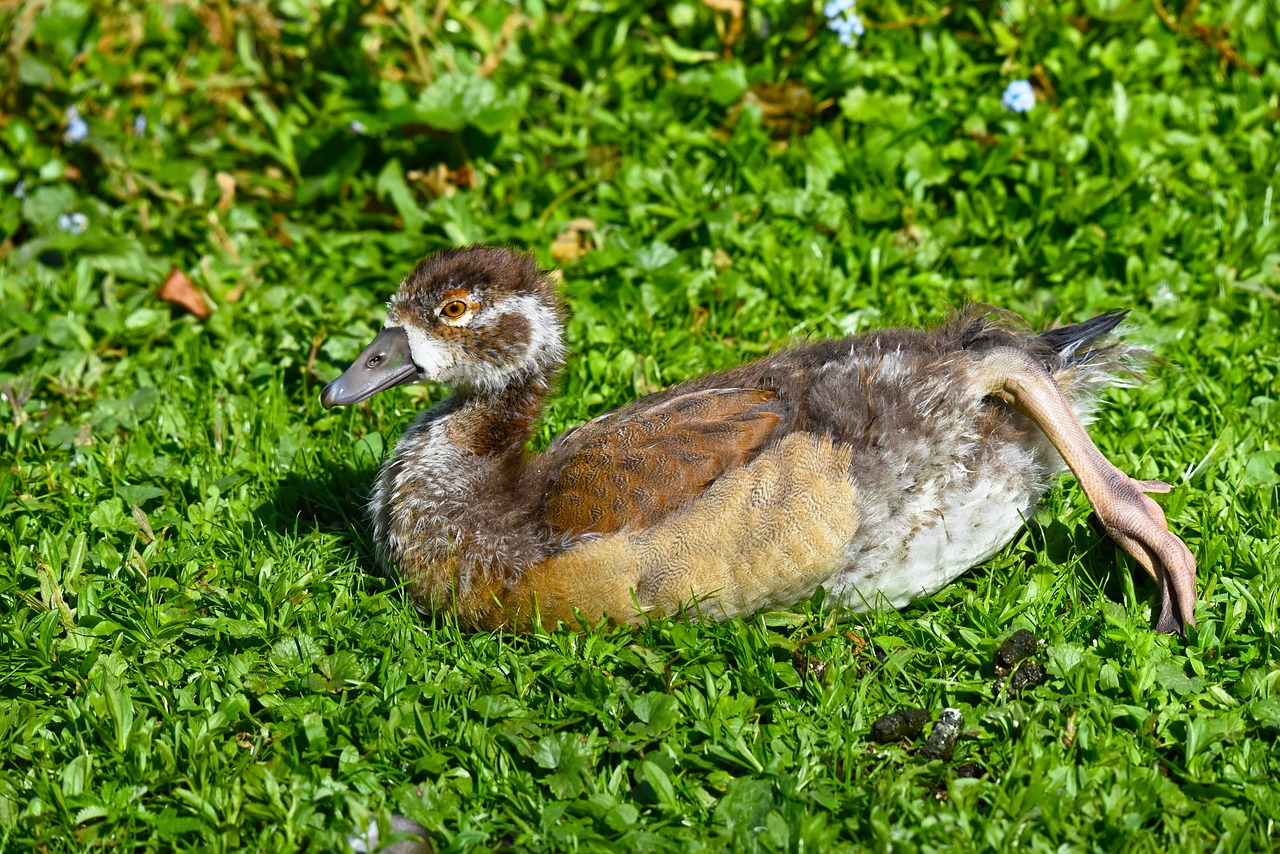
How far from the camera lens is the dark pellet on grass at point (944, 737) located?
3.71 meters

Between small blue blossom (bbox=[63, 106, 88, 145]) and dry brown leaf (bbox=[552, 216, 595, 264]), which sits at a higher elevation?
small blue blossom (bbox=[63, 106, 88, 145])

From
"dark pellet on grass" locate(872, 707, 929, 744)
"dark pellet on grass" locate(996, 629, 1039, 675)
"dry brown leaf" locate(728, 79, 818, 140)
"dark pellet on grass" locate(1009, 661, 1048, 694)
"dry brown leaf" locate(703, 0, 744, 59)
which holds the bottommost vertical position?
"dark pellet on grass" locate(872, 707, 929, 744)

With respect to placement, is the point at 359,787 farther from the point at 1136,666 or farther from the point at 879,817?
the point at 1136,666

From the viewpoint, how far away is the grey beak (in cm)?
452

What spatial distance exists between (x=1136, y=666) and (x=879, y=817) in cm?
103

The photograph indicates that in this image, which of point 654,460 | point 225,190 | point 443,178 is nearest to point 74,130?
point 225,190

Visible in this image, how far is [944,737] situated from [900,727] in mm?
128

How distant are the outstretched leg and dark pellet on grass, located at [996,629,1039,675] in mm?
457

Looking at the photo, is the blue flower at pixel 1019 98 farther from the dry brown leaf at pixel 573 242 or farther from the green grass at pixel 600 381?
the dry brown leaf at pixel 573 242

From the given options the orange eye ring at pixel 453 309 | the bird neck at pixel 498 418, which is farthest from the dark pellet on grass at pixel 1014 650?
the orange eye ring at pixel 453 309

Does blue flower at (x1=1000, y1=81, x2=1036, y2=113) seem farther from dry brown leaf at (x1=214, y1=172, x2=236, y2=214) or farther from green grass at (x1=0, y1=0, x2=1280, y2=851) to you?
dry brown leaf at (x1=214, y1=172, x2=236, y2=214)

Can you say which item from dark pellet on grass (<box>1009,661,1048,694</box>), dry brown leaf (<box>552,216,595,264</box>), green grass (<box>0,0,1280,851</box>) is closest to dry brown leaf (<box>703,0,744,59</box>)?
green grass (<box>0,0,1280,851</box>)

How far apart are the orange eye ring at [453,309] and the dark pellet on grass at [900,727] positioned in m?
1.98

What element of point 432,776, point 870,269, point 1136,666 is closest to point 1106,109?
point 870,269
